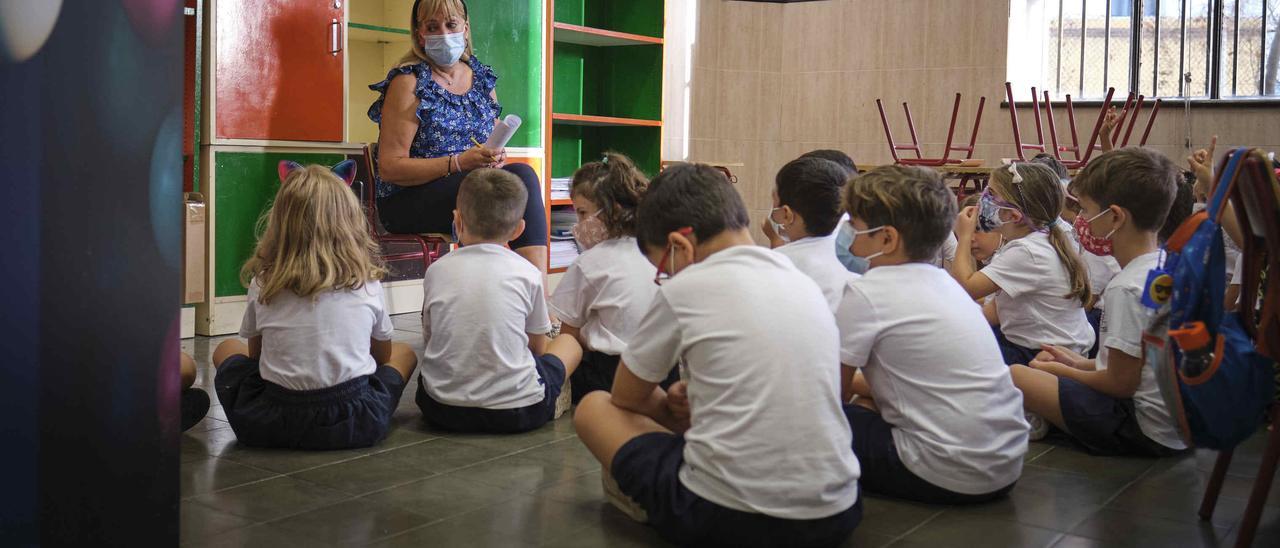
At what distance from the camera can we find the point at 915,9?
6.79 meters

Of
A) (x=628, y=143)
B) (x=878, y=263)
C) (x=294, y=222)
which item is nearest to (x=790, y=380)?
(x=878, y=263)

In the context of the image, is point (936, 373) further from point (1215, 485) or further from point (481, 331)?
point (481, 331)

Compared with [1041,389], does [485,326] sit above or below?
above

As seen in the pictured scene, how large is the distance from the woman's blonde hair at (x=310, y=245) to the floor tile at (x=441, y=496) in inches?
21.6

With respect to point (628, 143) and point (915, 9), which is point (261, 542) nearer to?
point (628, 143)

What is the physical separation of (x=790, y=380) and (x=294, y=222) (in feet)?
4.55

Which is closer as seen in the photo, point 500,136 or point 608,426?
point 608,426

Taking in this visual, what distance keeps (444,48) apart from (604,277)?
5.14 feet

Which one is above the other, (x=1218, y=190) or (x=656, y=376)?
(x=1218, y=190)

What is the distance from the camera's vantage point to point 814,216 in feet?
9.57

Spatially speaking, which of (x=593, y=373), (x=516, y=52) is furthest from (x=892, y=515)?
(x=516, y=52)

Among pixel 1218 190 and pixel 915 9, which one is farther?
pixel 915 9

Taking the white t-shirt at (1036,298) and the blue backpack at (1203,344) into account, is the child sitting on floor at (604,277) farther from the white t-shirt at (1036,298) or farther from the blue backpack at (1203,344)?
the blue backpack at (1203,344)

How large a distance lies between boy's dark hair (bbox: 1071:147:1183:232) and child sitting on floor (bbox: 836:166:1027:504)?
2.20 feet
